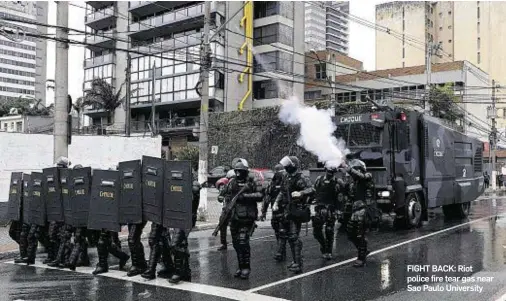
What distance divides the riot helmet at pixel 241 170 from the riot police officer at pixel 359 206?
1.90 m

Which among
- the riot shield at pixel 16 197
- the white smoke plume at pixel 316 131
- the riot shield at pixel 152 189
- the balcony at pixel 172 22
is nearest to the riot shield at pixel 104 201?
the riot shield at pixel 152 189

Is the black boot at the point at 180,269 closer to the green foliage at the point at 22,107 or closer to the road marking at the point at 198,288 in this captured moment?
the road marking at the point at 198,288

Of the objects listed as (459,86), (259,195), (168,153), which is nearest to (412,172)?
(259,195)

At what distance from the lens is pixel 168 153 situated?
138 ft

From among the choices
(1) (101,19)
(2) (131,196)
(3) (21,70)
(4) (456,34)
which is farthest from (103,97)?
(3) (21,70)

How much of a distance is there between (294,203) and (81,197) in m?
3.66

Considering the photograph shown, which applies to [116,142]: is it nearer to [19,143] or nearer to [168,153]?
[19,143]

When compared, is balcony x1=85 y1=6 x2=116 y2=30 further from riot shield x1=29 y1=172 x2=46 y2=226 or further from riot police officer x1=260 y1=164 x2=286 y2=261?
riot police officer x1=260 y1=164 x2=286 y2=261

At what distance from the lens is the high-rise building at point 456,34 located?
77.3 metres

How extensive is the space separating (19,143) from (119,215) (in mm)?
8433

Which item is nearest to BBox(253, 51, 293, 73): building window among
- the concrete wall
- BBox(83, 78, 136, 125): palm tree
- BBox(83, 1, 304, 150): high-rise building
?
BBox(83, 1, 304, 150): high-rise building

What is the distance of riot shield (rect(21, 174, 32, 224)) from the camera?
31.1 feet

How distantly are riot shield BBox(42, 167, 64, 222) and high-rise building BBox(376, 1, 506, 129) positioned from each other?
73.5 m

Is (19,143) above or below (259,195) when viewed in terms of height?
above
